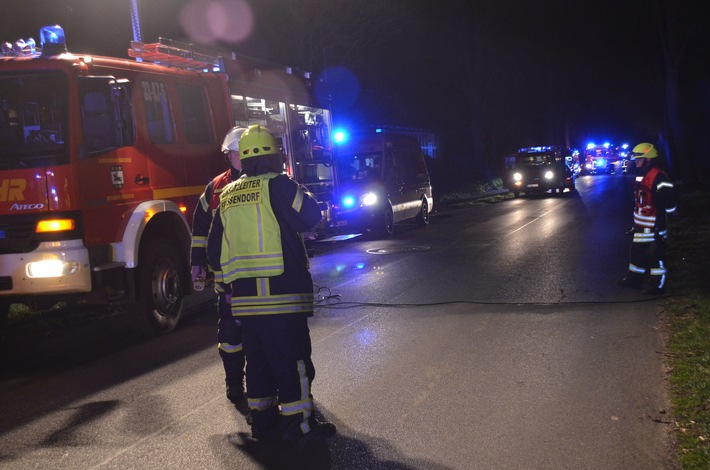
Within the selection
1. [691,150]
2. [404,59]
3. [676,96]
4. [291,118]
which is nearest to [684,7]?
[676,96]

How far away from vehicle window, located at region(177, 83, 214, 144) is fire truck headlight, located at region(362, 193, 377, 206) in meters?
7.62

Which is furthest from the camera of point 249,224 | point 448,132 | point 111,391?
point 448,132

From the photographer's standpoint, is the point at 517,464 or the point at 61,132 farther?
the point at 61,132

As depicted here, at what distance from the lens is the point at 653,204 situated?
826 centimetres

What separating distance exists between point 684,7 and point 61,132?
29.6m

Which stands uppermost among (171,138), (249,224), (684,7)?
(684,7)

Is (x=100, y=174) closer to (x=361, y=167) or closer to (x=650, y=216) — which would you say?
(x=650, y=216)

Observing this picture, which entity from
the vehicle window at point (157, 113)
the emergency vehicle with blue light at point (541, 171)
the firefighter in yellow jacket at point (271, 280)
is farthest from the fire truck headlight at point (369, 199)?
the emergency vehicle with blue light at point (541, 171)

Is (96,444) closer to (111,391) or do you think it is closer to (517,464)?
(111,391)

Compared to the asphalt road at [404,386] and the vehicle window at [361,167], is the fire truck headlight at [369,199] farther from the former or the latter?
the asphalt road at [404,386]

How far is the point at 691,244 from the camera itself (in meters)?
12.0

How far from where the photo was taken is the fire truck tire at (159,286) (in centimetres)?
719

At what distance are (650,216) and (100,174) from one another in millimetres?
6560

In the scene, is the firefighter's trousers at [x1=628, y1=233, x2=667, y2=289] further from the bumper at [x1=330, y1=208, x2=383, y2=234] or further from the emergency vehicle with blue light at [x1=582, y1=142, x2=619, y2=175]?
the emergency vehicle with blue light at [x1=582, y1=142, x2=619, y2=175]
